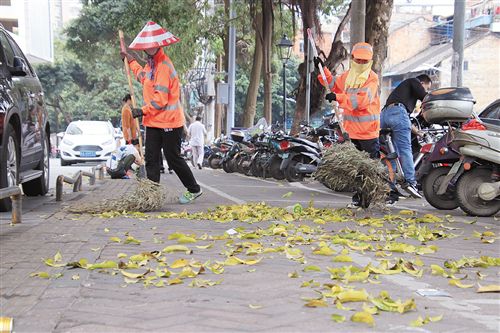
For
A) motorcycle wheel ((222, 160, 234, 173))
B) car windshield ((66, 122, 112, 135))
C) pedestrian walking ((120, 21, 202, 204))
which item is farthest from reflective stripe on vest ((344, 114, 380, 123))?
car windshield ((66, 122, 112, 135))

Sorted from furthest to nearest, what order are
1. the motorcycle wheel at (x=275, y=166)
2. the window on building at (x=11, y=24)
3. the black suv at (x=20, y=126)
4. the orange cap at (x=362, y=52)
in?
the window on building at (x=11, y=24), the motorcycle wheel at (x=275, y=166), the orange cap at (x=362, y=52), the black suv at (x=20, y=126)

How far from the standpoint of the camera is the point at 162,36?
7.95 m

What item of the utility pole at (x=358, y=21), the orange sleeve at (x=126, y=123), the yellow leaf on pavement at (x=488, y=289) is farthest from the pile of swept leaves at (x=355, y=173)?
the orange sleeve at (x=126, y=123)

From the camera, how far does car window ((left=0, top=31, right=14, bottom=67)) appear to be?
7476mm

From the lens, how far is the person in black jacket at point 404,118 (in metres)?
8.87

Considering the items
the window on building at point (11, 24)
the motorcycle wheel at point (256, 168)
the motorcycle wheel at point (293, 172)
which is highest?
the window on building at point (11, 24)

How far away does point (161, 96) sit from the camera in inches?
306

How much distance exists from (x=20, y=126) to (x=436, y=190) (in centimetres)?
495

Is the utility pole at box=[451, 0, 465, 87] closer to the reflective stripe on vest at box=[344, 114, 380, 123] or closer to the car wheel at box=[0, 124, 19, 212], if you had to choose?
the reflective stripe on vest at box=[344, 114, 380, 123]

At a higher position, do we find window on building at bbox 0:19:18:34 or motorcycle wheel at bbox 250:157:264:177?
window on building at bbox 0:19:18:34

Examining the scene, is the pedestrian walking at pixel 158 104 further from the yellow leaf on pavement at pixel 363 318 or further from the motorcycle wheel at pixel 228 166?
the motorcycle wheel at pixel 228 166

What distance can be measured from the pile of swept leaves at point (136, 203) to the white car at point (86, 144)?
638 inches

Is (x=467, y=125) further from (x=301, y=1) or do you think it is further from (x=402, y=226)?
(x=301, y=1)

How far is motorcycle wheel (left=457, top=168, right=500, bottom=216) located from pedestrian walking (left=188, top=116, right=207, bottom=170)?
13780 millimetres
